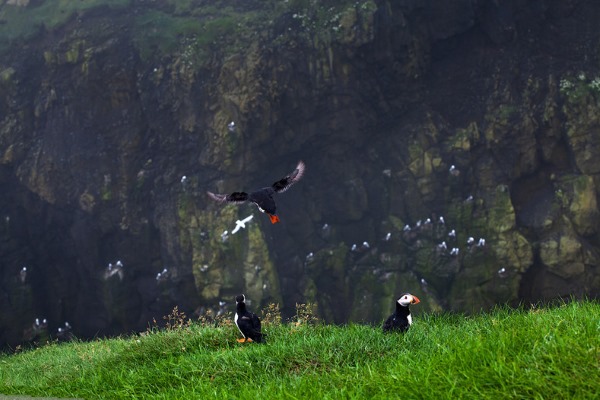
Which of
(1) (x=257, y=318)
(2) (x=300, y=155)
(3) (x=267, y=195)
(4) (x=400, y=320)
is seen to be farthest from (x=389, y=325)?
(2) (x=300, y=155)

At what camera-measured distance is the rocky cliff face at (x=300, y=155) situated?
31.4m

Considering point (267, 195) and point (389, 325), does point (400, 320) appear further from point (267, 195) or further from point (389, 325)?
point (267, 195)

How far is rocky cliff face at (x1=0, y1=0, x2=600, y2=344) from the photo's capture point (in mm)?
31438

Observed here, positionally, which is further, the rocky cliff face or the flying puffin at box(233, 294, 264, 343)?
the rocky cliff face

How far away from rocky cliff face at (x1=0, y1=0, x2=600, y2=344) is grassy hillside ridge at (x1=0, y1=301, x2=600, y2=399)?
73.3ft

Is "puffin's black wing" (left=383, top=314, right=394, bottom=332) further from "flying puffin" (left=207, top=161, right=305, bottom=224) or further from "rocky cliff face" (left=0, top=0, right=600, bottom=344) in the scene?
"rocky cliff face" (left=0, top=0, right=600, bottom=344)

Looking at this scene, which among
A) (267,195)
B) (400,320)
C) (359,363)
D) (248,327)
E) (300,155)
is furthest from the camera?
(300,155)

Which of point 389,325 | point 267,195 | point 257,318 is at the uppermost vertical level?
point 267,195

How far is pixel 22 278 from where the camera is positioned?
33188 millimetres

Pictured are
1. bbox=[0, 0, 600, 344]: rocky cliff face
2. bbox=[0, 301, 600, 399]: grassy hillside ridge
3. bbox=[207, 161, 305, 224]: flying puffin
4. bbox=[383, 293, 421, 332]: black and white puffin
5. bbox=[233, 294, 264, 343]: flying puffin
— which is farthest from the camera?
bbox=[0, 0, 600, 344]: rocky cliff face

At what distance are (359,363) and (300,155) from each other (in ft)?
93.1

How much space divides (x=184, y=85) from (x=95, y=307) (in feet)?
43.0

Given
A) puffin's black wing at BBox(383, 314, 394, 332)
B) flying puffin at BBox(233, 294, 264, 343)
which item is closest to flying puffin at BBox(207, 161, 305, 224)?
flying puffin at BBox(233, 294, 264, 343)

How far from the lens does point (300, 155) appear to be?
116ft
